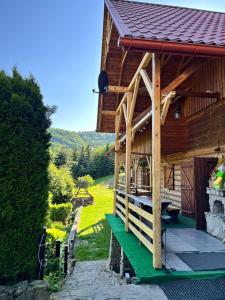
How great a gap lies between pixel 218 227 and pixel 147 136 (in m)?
4.87

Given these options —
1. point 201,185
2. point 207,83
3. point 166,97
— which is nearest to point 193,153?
point 201,185

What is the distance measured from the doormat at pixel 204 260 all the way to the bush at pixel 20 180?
266 cm

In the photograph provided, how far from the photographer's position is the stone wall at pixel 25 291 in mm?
4180

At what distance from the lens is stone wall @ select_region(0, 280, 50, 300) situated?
13.7 ft

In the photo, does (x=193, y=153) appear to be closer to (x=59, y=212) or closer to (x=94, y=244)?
(x=94, y=244)

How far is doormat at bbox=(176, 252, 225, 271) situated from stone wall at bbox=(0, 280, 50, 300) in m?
2.47

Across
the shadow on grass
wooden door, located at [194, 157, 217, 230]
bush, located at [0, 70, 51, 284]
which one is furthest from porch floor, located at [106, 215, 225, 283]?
the shadow on grass

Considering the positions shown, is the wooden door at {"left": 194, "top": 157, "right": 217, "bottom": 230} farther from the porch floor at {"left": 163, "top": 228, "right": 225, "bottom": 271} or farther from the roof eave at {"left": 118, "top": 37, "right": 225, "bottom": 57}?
the roof eave at {"left": 118, "top": 37, "right": 225, "bottom": 57}

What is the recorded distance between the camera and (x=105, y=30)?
8883mm

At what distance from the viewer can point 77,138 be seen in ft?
427

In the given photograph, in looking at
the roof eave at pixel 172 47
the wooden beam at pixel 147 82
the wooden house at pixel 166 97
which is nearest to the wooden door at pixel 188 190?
the wooden house at pixel 166 97

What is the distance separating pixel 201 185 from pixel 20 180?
4.72m

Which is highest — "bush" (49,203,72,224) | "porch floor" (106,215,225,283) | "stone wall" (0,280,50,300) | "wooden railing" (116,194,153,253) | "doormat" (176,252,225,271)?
"wooden railing" (116,194,153,253)

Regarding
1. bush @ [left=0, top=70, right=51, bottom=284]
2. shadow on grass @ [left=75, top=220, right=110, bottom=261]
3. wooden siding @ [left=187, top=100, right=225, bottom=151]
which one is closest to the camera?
bush @ [left=0, top=70, right=51, bottom=284]
